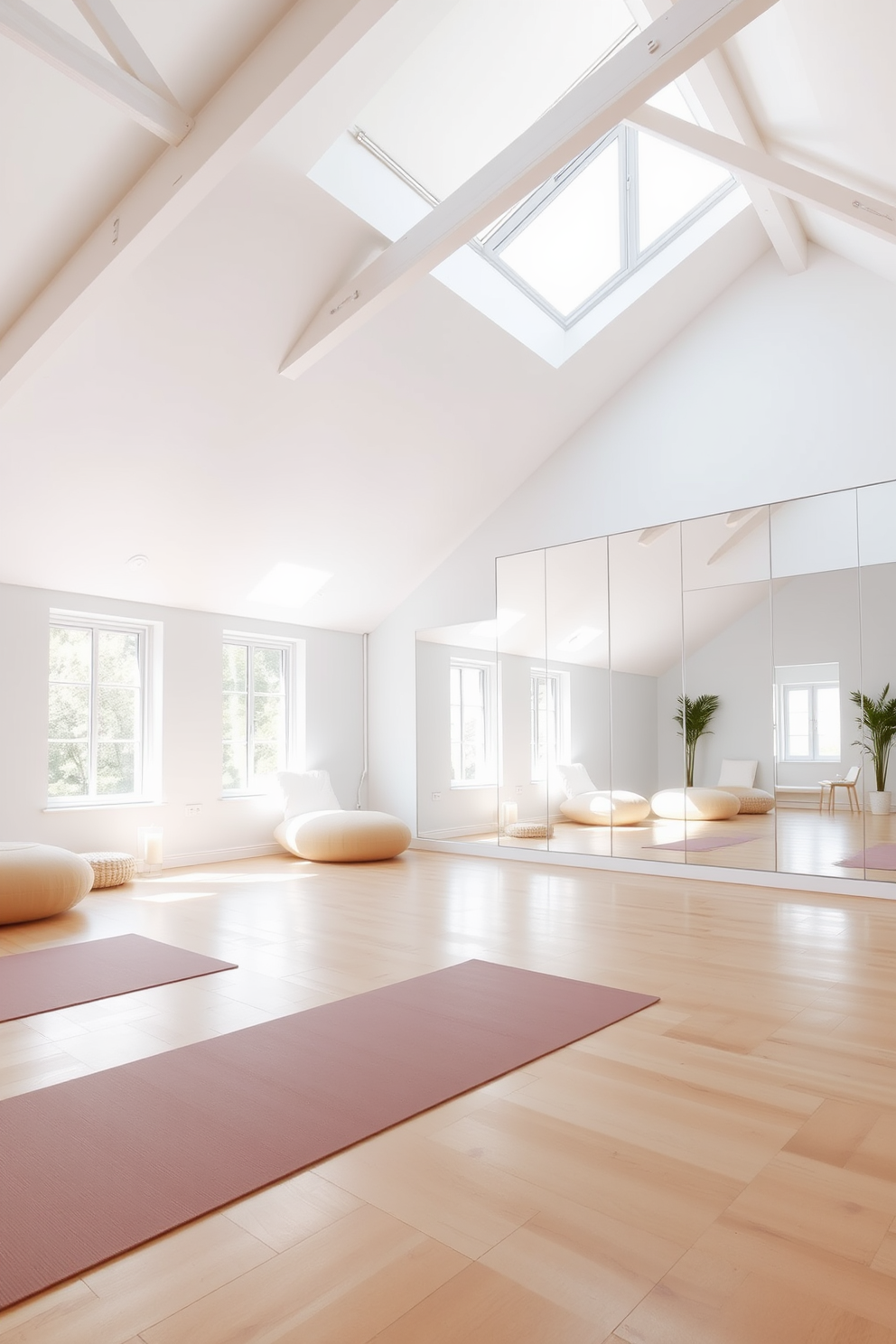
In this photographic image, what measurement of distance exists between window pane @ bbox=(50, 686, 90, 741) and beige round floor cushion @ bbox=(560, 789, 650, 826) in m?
3.90

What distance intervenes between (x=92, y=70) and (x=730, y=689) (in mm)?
5065

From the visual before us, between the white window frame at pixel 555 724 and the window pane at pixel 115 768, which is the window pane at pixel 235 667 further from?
the white window frame at pixel 555 724

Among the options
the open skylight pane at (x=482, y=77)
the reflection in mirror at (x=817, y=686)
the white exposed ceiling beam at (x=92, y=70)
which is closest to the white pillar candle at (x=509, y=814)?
the reflection in mirror at (x=817, y=686)

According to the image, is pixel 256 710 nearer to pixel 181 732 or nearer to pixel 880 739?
pixel 181 732

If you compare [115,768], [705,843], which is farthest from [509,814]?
[115,768]

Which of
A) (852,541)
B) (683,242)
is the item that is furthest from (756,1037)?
(683,242)

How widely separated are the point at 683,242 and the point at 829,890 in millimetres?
4642

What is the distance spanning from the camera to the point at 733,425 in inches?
260

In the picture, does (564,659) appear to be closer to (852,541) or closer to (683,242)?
(852,541)

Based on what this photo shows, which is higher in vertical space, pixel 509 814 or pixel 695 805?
pixel 695 805

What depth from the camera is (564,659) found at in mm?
7336

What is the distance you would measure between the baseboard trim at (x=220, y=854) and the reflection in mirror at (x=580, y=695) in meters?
2.58

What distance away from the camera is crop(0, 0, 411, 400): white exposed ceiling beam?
361 cm

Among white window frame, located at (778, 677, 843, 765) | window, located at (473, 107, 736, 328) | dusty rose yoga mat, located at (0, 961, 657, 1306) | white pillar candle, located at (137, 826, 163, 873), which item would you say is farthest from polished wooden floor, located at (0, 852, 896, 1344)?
window, located at (473, 107, 736, 328)
